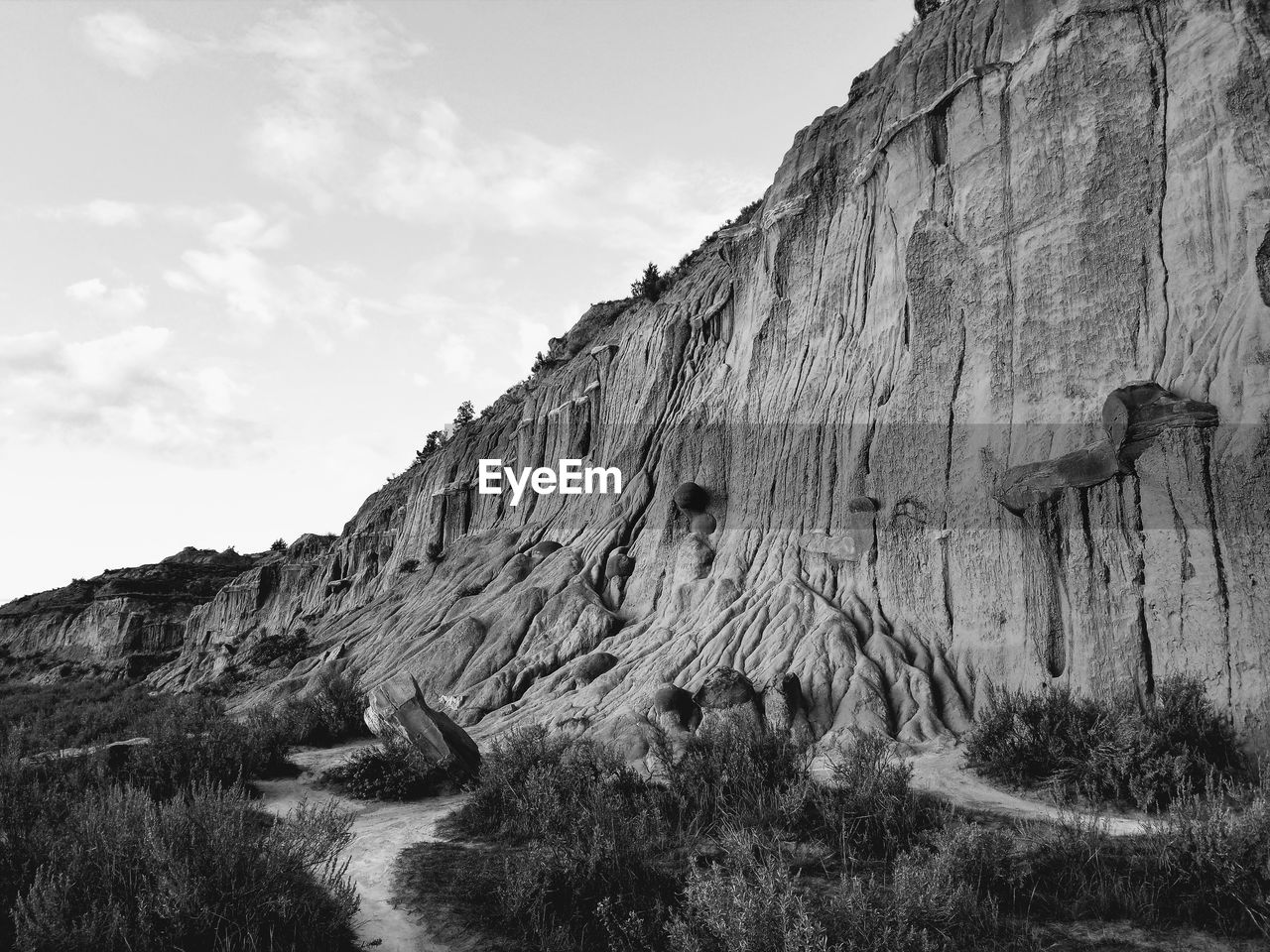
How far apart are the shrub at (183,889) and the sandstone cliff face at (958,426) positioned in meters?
8.65

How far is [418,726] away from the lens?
1323cm

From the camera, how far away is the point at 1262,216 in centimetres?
1361

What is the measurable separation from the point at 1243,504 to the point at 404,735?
12934 millimetres

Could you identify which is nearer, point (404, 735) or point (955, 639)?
point (404, 735)

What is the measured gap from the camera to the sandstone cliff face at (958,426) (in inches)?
518

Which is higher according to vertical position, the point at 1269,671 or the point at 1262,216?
the point at 1262,216

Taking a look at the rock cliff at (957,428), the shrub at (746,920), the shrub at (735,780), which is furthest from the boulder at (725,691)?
the shrub at (746,920)

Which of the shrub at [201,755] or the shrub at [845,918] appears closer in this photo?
the shrub at [845,918]

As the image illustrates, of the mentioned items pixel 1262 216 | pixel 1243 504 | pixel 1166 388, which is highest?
pixel 1262 216

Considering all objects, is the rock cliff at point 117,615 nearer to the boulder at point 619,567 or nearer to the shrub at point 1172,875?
the boulder at point 619,567

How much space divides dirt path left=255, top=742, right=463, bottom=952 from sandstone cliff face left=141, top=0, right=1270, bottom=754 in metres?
4.57

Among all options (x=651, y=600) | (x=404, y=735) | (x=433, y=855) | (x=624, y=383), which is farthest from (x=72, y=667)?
(x=433, y=855)

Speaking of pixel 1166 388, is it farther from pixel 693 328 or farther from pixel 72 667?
pixel 72 667

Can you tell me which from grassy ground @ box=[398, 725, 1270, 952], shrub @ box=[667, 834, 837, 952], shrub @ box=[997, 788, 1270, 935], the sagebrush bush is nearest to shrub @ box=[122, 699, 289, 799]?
grassy ground @ box=[398, 725, 1270, 952]
